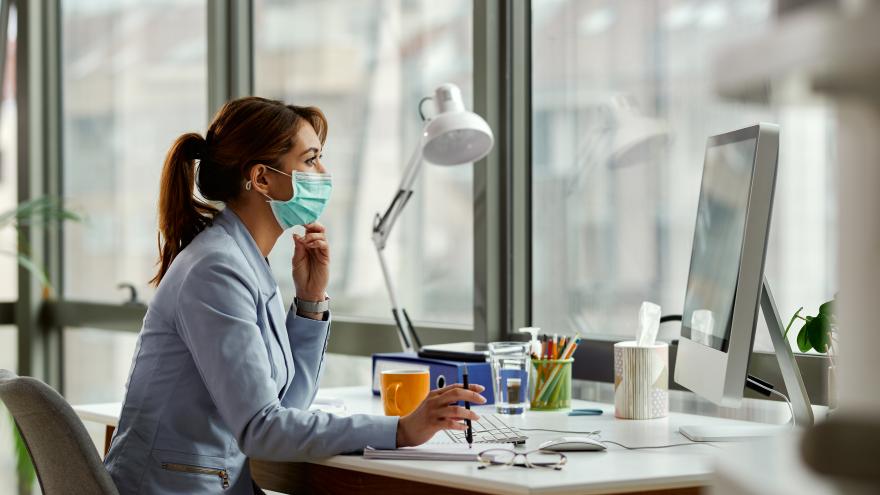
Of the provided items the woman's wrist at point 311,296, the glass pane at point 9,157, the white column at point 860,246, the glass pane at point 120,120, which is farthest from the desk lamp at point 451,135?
the glass pane at point 9,157

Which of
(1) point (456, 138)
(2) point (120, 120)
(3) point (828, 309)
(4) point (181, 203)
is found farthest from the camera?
(2) point (120, 120)

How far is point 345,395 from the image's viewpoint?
2.29 m

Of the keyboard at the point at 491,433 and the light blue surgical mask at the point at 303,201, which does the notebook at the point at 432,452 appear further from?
the light blue surgical mask at the point at 303,201

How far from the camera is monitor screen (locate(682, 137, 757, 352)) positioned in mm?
1588

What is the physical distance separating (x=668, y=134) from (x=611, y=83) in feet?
0.68

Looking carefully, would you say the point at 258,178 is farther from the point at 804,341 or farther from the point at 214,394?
the point at 804,341

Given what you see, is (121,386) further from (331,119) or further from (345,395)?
(345,395)

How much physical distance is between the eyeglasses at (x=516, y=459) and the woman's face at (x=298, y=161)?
65cm

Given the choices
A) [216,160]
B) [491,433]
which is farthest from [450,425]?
[216,160]

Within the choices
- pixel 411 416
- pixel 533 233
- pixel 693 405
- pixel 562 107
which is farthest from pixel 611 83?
pixel 411 416

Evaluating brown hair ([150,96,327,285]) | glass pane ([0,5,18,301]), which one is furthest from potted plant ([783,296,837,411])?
glass pane ([0,5,18,301])

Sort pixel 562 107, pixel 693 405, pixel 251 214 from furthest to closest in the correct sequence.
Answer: pixel 562 107 < pixel 693 405 < pixel 251 214

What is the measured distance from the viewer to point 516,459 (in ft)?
4.87

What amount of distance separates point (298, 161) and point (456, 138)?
41 cm
